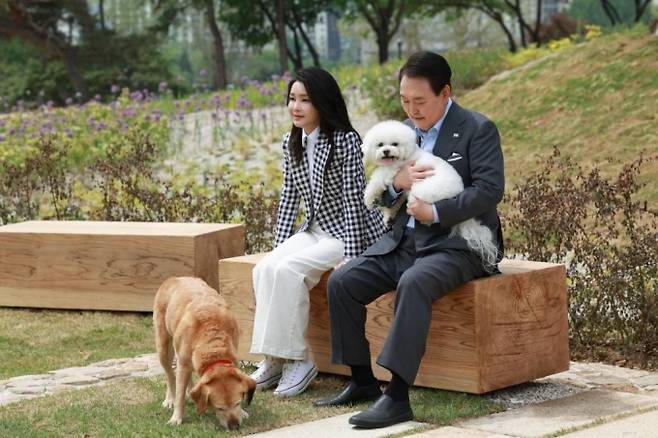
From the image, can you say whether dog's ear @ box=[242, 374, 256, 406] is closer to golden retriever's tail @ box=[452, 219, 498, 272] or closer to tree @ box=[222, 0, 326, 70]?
golden retriever's tail @ box=[452, 219, 498, 272]

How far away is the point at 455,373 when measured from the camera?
5.79 m

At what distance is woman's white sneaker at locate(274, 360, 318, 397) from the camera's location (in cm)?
613

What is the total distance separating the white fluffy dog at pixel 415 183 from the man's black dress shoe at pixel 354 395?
2.79 feet

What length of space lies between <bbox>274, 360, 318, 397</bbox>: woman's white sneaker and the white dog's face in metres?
1.17

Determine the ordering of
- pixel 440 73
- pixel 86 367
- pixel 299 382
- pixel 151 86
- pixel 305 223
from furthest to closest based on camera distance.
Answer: pixel 151 86, pixel 86 367, pixel 305 223, pixel 299 382, pixel 440 73

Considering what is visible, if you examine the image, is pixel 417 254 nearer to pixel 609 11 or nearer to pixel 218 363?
pixel 218 363

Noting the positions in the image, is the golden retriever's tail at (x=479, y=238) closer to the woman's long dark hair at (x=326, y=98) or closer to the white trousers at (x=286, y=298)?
the white trousers at (x=286, y=298)

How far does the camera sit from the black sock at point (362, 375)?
231 inches

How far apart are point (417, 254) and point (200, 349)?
1176 millimetres

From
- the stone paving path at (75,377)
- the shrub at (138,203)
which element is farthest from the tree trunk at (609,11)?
the stone paving path at (75,377)

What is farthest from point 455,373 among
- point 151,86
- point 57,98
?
point 57,98

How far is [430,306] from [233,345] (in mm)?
952

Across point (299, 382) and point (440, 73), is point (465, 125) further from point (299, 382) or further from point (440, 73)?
point (299, 382)

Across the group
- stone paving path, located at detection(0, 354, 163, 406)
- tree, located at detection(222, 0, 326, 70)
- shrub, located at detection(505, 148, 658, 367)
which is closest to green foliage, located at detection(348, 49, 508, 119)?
shrub, located at detection(505, 148, 658, 367)
